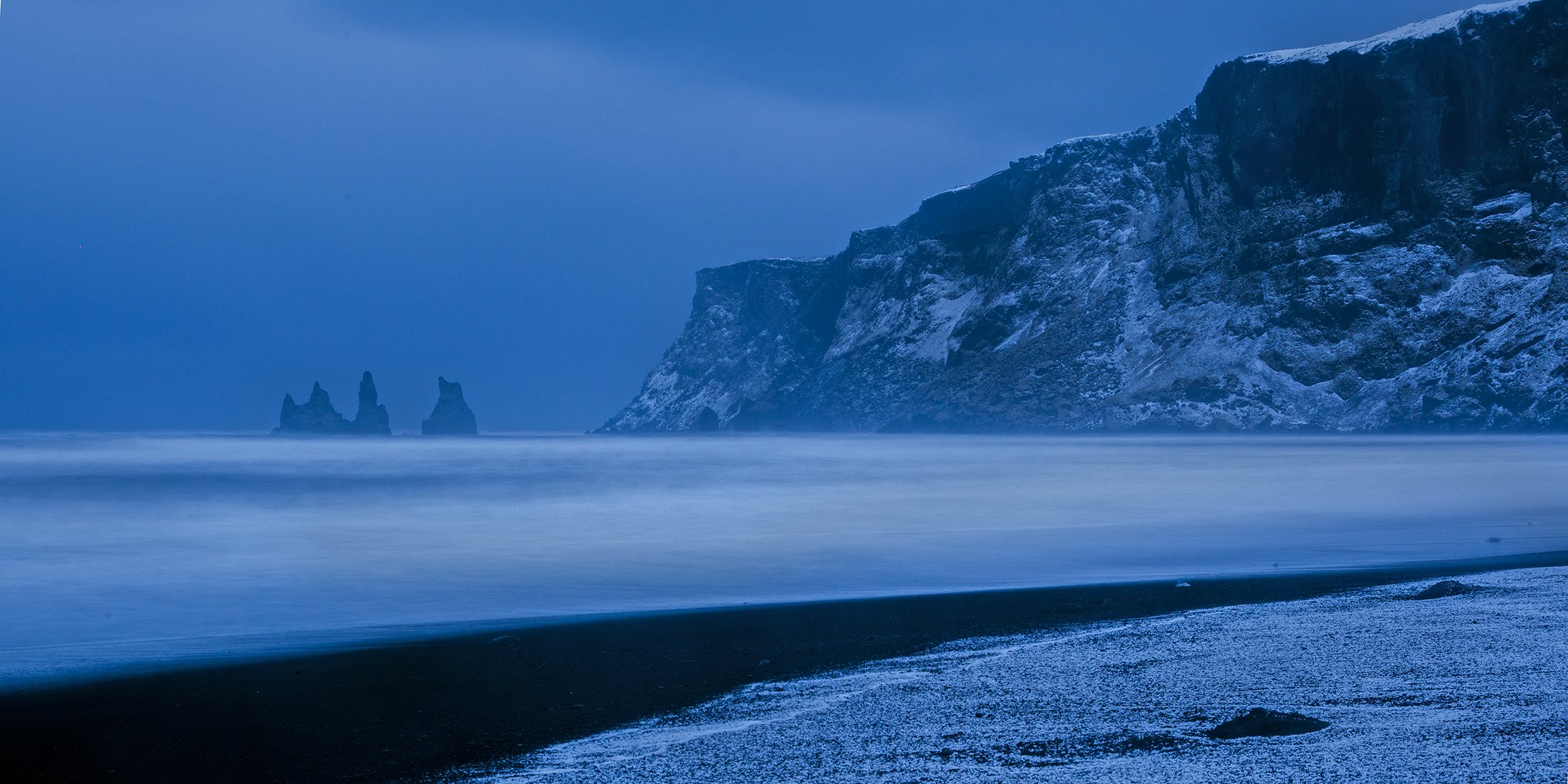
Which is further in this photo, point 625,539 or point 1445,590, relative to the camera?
point 625,539

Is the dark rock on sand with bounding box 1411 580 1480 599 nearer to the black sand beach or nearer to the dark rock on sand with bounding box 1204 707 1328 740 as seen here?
the black sand beach

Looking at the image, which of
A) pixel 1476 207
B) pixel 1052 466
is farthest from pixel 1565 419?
pixel 1052 466

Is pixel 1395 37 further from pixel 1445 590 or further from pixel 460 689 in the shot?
pixel 460 689

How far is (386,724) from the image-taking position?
26.3 feet

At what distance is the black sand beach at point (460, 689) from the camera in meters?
7.26

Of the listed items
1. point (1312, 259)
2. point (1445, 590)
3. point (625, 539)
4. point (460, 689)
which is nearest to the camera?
point (460, 689)

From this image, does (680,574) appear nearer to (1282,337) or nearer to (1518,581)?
(1518,581)

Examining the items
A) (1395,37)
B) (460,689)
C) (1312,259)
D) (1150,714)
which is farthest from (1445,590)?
(1395,37)

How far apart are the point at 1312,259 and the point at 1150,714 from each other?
133467mm

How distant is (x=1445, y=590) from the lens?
12352mm

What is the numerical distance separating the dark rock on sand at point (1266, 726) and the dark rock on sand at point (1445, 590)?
6.01m

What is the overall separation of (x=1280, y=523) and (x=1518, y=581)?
13672 millimetres

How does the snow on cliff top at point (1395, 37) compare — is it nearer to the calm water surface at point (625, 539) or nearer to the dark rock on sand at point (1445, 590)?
the calm water surface at point (625, 539)

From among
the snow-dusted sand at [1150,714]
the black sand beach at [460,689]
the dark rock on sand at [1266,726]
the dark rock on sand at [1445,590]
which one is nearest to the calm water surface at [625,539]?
the black sand beach at [460,689]
